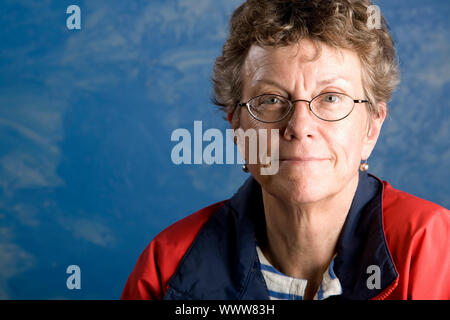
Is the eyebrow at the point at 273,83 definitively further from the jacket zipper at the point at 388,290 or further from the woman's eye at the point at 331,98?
A: the jacket zipper at the point at 388,290

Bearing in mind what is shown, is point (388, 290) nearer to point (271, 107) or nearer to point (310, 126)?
point (310, 126)

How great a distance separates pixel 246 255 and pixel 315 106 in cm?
51

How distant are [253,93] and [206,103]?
41.7 inches

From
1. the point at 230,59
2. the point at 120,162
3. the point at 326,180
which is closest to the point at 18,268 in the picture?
the point at 120,162

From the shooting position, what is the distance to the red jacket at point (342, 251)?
1.40m

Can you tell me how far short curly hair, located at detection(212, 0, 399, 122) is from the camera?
1466mm

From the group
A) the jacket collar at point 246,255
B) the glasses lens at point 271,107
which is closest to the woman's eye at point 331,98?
the glasses lens at point 271,107

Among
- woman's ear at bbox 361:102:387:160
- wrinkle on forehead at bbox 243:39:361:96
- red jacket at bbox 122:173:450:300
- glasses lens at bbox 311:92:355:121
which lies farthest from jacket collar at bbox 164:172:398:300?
wrinkle on forehead at bbox 243:39:361:96

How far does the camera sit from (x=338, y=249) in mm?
1563

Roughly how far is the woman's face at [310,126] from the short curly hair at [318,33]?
3 cm

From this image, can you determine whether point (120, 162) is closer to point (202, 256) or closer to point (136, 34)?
point (136, 34)

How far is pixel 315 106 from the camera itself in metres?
1.45

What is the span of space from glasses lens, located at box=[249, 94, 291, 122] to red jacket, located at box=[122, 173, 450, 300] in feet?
1.20

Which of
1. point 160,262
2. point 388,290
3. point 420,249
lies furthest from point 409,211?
point 160,262
